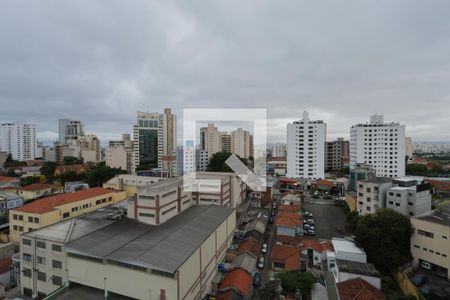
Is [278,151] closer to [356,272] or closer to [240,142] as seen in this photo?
[240,142]

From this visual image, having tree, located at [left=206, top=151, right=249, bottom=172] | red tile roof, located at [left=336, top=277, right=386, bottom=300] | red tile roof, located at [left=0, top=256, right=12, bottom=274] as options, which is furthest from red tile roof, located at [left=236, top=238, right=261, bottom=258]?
tree, located at [left=206, top=151, right=249, bottom=172]

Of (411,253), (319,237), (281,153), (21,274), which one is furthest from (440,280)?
(281,153)

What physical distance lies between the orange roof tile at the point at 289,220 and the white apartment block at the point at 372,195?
3346 millimetres

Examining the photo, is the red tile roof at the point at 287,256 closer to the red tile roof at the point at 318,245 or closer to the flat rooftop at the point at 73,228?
the red tile roof at the point at 318,245

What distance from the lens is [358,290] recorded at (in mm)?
6574

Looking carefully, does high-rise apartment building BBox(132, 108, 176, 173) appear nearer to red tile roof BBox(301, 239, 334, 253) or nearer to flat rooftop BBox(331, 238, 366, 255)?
red tile roof BBox(301, 239, 334, 253)

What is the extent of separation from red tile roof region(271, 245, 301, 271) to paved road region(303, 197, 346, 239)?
10.1ft

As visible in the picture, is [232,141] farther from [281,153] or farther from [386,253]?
[386,253]

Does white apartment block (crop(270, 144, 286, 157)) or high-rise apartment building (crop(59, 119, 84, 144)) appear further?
high-rise apartment building (crop(59, 119, 84, 144))

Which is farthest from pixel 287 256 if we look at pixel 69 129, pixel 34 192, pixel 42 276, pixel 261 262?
pixel 69 129

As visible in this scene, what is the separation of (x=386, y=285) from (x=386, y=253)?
1432mm

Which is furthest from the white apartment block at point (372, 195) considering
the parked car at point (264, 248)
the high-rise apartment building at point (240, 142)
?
the high-rise apartment building at point (240, 142)

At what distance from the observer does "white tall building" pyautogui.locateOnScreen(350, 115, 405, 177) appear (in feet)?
76.3

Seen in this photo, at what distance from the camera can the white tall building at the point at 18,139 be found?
4522 cm
